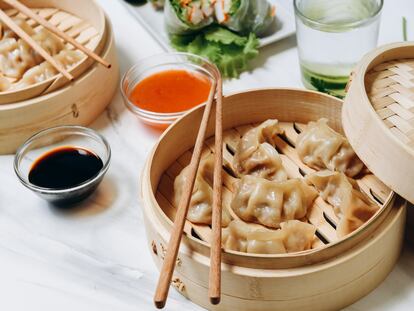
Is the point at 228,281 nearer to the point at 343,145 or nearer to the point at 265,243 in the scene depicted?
the point at 265,243

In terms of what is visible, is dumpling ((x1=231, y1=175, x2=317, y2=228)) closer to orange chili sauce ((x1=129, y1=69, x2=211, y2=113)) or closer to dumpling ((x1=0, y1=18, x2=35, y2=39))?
orange chili sauce ((x1=129, y1=69, x2=211, y2=113))

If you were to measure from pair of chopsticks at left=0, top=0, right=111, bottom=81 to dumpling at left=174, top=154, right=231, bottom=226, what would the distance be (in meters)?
0.51

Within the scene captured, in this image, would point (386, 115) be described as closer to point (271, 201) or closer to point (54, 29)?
point (271, 201)

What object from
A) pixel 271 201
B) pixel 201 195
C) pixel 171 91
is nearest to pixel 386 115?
pixel 271 201

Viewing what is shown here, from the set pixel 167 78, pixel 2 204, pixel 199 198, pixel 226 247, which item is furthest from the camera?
pixel 167 78

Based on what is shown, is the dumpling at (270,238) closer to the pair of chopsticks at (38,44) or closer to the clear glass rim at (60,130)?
the clear glass rim at (60,130)

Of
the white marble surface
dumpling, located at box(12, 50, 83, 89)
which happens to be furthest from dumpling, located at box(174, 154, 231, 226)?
dumpling, located at box(12, 50, 83, 89)

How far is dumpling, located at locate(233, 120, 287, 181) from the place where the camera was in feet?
5.88

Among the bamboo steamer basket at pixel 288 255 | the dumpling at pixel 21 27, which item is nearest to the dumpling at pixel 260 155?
the bamboo steamer basket at pixel 288 255

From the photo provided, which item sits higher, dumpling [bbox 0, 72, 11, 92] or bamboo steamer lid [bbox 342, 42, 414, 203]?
bamboo steamer lid [bbox 342, 42, 414, 203]

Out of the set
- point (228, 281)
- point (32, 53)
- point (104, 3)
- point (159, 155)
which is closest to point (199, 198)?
point (159, 155)

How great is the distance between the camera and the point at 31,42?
2143mm

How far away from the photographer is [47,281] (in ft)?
5.65

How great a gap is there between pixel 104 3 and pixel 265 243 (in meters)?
1.61
